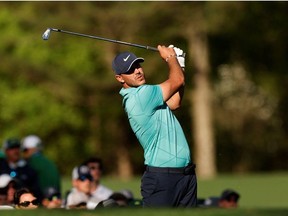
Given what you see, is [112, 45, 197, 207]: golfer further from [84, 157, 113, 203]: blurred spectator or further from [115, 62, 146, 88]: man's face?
[84, 157, 113, 203]: blurred spectator

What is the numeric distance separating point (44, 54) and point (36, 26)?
8686 millimetres

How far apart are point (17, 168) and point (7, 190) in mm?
2821

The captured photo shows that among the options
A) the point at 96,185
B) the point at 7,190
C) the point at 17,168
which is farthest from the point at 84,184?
the point at 7,190

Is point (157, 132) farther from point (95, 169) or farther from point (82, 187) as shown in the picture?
point (95, 169)

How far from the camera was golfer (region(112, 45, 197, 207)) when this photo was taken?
28.2 feet

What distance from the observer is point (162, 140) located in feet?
28.3

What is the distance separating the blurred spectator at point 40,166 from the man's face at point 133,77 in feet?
19.5

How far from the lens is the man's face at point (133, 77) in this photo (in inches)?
348

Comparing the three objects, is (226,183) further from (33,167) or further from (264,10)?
(264,10)

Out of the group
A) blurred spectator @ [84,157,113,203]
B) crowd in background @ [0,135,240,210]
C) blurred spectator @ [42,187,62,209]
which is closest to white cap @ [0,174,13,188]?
crowd in background @ [0,135,240,210]

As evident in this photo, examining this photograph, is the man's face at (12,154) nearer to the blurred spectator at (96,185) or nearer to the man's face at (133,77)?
the blurred spectator at (96,185)

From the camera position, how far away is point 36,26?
127 feet

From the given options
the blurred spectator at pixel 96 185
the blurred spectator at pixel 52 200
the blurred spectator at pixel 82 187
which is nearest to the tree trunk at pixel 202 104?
the blurred spectator at pixel 96 185

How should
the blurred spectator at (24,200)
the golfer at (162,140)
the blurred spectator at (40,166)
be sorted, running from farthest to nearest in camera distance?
the blurred spectator at (40,166), the blurred spectator at (24,200), the golfer at (162,140)
